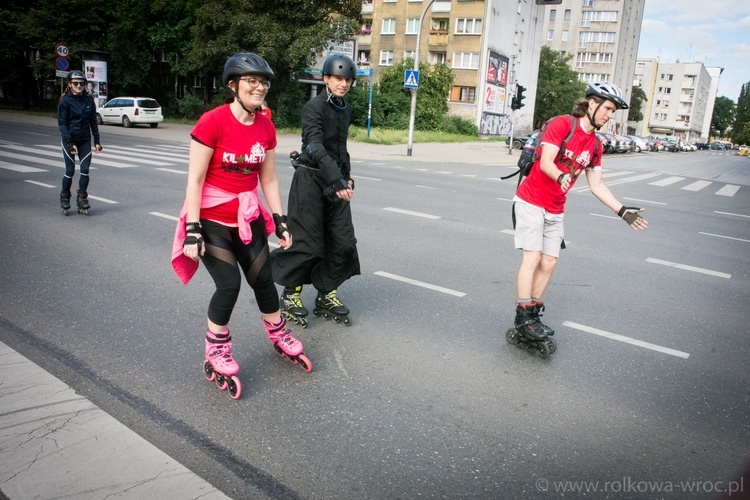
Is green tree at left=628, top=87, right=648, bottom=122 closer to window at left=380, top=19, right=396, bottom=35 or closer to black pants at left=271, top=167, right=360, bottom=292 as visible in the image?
window at left=380, top=19, right=396, bottom=35

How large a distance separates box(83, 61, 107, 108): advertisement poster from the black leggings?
113 ft

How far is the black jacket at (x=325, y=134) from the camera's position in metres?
4.12

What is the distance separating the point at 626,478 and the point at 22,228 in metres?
7.44

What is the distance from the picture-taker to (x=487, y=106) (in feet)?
165

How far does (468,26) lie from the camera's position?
49562 mm

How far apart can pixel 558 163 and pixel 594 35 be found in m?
95.2

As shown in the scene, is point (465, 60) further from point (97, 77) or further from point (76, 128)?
point (76, 128)

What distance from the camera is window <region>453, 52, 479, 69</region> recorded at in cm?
4941

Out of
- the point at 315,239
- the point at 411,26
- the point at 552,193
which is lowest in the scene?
the point at 315,239

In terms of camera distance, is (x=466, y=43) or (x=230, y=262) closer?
(x=230, y=262)

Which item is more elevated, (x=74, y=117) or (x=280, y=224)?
(x=74, y=117)

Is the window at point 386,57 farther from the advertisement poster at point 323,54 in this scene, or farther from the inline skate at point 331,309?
the inline skate at point 331,309

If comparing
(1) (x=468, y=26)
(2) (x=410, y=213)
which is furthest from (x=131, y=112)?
(1) (x=468, y=26)

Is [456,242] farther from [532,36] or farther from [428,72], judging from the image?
[532,36]
